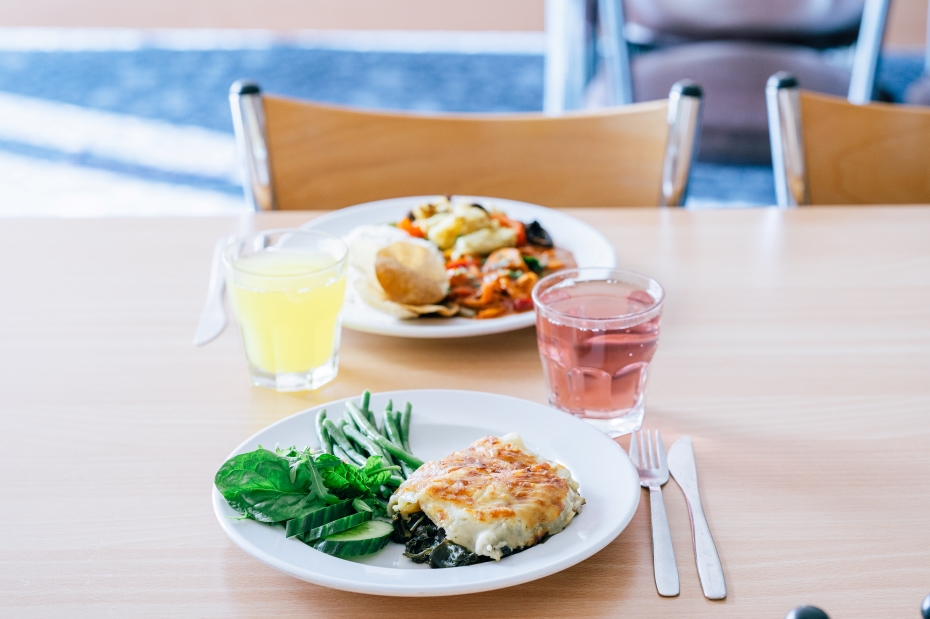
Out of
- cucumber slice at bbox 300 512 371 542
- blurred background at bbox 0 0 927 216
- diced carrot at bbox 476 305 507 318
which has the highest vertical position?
cucumber slice at bbox 300 512 371 542

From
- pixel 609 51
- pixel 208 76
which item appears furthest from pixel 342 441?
pixel 208 76

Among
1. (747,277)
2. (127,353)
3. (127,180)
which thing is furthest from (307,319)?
(127,180)

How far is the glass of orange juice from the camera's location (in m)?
0.92

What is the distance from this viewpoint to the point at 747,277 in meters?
1.16

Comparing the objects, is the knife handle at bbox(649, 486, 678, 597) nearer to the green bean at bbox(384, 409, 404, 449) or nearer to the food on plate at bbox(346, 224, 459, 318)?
the green bean at bbox(384, 409, 404, 449)

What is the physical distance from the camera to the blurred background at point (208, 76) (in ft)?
12.2

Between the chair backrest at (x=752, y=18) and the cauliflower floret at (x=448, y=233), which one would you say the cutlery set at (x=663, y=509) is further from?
the chair backrest at (x=752, y=18)

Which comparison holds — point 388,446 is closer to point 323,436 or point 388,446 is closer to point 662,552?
point 323,436

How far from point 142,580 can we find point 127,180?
3363 mm

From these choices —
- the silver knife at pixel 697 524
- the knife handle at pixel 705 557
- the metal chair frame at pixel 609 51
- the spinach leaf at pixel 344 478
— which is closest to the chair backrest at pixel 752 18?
the metal chair frame at pixel 609 51

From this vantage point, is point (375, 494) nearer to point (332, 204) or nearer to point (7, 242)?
point (7, 242)

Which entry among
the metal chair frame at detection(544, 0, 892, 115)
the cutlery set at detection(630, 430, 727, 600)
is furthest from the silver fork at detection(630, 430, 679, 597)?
the metal chair frame at detection(544, 0, 892, 115)

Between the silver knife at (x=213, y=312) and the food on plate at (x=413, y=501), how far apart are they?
0.36m

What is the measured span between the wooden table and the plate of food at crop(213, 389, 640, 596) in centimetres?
3
